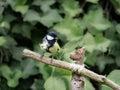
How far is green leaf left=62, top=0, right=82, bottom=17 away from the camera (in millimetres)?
1929

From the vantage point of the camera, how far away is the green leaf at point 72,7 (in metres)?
1.93

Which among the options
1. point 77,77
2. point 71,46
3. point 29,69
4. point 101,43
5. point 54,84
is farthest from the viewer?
point 29,69

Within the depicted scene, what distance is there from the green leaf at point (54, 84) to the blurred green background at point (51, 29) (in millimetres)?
264

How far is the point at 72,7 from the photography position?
195 centimetres

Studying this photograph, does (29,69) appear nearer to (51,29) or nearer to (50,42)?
(51,29)

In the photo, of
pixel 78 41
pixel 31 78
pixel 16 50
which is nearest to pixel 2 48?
pixel 16 50

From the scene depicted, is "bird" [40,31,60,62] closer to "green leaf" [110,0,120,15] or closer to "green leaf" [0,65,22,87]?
"green leaf" [0,65,22,87]

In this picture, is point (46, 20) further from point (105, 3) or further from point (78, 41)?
point (105, 3)

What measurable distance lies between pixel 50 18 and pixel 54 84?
19.3 inches

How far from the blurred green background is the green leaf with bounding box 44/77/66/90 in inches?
10.4

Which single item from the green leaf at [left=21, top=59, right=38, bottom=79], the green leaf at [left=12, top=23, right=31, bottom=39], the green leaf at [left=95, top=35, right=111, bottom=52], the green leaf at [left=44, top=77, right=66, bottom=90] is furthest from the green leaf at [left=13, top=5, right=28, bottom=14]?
the green leaf at [left=44, top=77, right=66, bottom=90]

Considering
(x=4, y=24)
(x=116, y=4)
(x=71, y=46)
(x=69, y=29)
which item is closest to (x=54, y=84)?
(x=71, y=46)

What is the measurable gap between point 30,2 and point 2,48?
0.28 m

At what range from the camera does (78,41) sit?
5.90 feet
